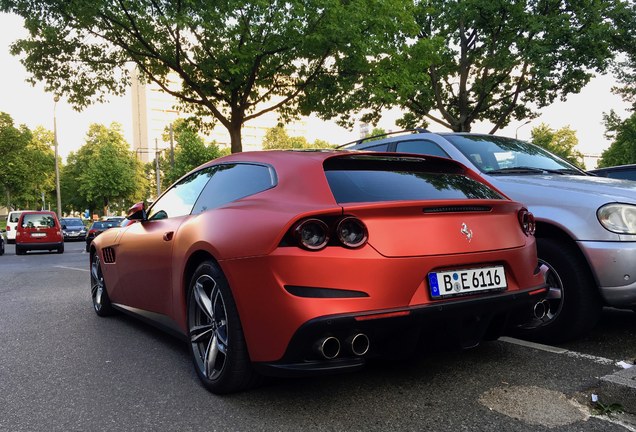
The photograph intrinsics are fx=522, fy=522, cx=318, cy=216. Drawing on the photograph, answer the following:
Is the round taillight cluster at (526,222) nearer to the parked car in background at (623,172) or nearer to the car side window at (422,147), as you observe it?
the car side window at (422,147)

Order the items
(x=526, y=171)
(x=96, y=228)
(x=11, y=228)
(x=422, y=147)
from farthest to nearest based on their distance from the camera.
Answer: (x=11, y=228) → (x=96, y=228) → (x=422, y=147) → (x=526, y=171)

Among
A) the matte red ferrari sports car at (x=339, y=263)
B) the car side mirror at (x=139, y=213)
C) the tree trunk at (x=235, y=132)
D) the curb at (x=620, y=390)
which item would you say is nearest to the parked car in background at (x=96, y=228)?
the tree trunk at (x=235, y=132)

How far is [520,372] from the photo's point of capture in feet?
10.8

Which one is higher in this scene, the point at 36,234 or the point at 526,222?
the point at 526,222

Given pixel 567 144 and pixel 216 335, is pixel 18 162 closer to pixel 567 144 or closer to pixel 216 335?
pixel 216 335

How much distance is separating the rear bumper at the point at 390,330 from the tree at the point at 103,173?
57.1 m

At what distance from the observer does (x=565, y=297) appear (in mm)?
3754

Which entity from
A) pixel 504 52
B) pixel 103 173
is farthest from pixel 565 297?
pixel 103 173

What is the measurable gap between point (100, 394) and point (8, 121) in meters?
47.6

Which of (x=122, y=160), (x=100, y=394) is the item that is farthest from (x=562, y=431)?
(x=122, y=160)

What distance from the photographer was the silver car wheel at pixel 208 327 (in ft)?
9.84

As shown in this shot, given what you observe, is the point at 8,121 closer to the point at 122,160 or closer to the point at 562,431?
the point at 122,160

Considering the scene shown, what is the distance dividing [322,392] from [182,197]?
6.18 feet

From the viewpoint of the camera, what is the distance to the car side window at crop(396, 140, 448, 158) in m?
5.05
